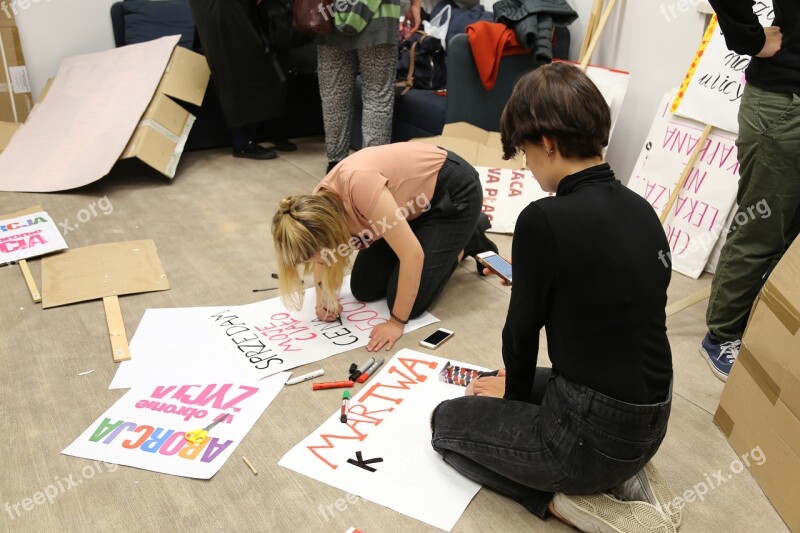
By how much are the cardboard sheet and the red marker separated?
1.70m

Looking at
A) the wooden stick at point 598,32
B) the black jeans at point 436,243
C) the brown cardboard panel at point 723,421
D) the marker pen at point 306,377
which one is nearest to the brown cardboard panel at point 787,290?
the brown cardboard panel at point 723,421

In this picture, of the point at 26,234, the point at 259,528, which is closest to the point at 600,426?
the point at 259,528

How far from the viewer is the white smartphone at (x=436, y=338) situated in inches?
72.1

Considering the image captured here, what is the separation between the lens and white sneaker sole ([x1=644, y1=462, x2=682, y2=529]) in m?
1.28

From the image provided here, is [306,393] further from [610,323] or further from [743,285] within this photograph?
[743,285]

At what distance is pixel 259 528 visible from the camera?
1.27 metres

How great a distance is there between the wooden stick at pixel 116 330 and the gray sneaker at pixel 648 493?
1255mm

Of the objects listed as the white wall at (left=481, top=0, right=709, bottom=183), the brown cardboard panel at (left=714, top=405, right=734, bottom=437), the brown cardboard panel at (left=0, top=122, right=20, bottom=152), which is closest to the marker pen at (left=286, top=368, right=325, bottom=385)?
the brown cardboard panel at (left=714, top=405, right=734, bottom=437)

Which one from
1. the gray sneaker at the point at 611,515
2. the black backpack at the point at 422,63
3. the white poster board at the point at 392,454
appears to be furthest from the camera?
the black backpack at the point at 422,63

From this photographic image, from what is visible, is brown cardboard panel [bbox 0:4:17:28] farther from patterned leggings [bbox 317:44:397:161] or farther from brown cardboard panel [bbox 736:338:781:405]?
brown cardboard panel [bbox 736:338:781:405]

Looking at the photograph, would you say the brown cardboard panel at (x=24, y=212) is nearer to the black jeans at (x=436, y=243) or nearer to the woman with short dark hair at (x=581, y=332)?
the black jeans at (x=436, y=243)

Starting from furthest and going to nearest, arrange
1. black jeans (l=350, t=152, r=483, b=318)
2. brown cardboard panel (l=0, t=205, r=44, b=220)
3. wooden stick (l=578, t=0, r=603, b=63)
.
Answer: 1. wooden stick (l=578, t=0, r=603, b=63)
2. brown cardboard panel (l=0, t=205, r=44, b=220)
3. black jeans (l=350, t=152, r=483, b=318)

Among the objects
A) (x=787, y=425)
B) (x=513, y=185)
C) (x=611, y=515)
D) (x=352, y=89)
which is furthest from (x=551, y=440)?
(x=352, y=89)

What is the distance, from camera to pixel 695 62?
93.0 inches
